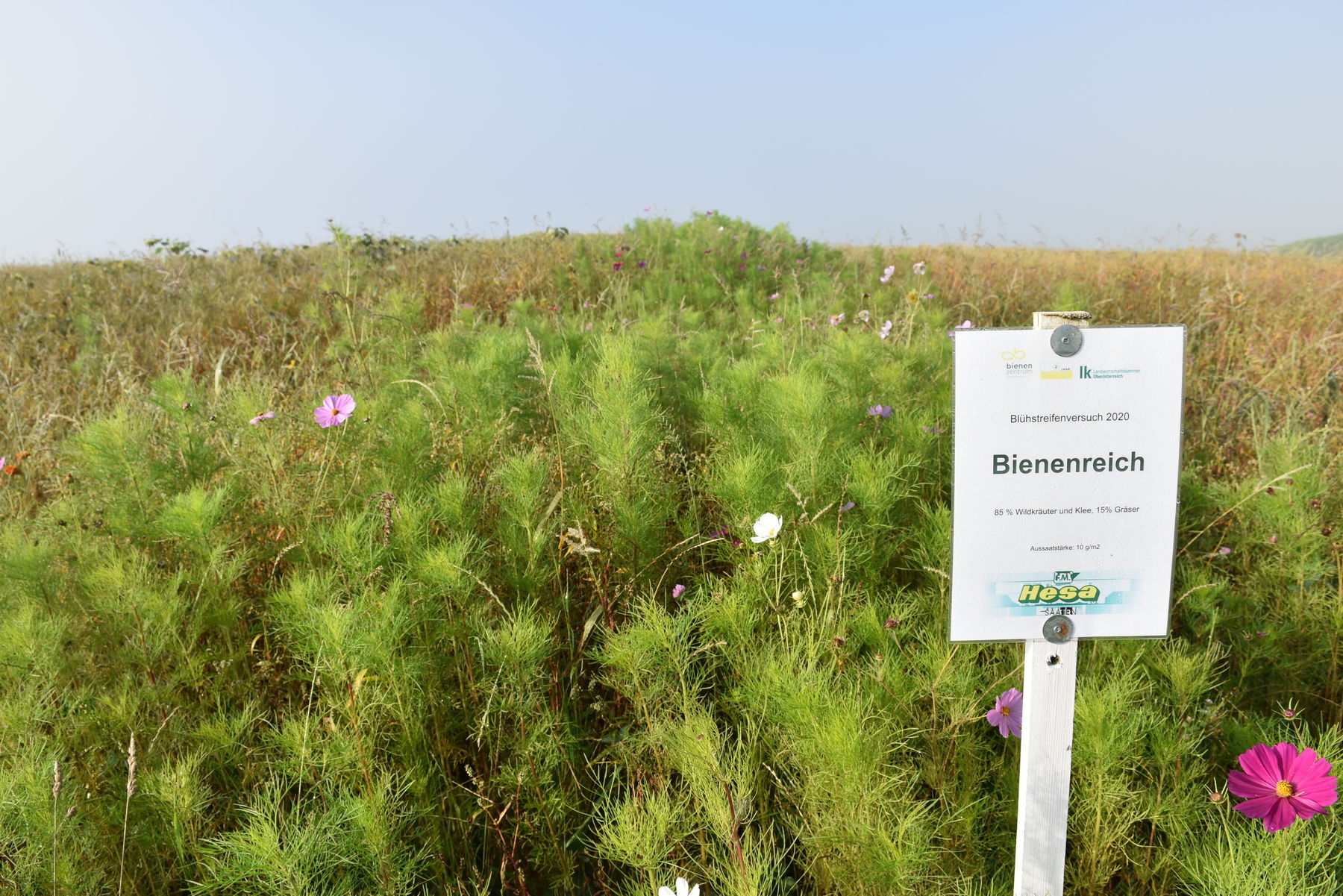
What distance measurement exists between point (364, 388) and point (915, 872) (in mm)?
2741

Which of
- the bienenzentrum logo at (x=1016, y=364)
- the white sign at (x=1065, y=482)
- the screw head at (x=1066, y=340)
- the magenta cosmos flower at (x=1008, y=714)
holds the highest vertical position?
the screw head at (x=1066, y=340)

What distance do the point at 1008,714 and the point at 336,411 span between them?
206cm

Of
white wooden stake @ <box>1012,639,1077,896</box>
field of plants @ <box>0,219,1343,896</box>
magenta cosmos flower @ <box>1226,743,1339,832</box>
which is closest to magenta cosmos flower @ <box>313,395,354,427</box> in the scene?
field of plants @ <box>0,219,1343,896</box>

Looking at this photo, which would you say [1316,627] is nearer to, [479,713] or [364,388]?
[479,713]

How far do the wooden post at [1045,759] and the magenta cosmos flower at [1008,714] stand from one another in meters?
0.23

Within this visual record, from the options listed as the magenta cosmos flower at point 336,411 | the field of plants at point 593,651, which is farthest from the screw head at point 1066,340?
the magenta cosmos flower at point 336,411

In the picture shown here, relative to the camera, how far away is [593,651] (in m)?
1.80

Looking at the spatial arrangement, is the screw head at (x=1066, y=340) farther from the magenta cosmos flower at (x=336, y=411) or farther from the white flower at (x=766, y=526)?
the magenta cosmos flower at (x=336, y=411)

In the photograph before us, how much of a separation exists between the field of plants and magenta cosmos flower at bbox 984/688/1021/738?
7 centimetres

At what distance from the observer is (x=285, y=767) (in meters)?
1.45

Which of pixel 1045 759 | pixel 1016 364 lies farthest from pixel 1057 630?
pixel 1016 364

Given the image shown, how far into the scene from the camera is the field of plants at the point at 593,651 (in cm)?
132

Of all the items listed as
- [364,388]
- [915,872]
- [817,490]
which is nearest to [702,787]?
[915,872]

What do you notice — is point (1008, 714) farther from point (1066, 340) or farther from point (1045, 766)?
point (1066, 340)
